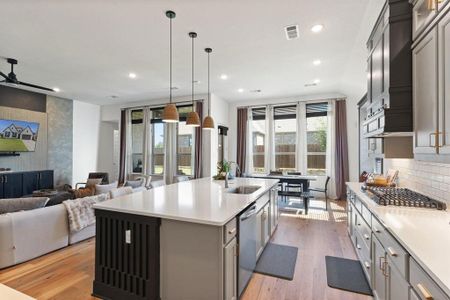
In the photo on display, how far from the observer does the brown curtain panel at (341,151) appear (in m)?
6.41

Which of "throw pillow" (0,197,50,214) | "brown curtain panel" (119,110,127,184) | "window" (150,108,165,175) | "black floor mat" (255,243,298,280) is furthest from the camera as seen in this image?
"brown curtain panel" (119,110,127,184)

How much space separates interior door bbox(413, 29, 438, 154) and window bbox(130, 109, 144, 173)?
7746mm

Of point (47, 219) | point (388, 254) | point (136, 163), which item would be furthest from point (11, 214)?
point (136, 163)

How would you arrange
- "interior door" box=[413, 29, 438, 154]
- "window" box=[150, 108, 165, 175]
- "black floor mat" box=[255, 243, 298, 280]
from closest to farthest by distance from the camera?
"interior door" box=[413, 29, 438, 154]
"black floor mat" box=[255, 243, 298, 280]
"window" box=[150, 108, 165, 175]

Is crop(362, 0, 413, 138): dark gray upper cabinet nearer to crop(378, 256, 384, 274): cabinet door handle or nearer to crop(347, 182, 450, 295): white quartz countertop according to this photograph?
crop(347, 182, 450, 295): white quartz countertop

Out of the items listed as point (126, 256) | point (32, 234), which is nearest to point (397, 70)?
point (126, 256)

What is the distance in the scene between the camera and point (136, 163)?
27.0 feet

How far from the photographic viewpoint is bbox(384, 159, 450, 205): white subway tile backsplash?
2.06 meters

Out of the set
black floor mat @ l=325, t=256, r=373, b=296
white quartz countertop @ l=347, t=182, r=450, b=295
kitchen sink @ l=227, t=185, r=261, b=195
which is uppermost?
white quartz countertop @ l=347, t=182, r=450, b=295

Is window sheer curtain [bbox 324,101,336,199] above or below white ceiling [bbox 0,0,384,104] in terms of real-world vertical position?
below

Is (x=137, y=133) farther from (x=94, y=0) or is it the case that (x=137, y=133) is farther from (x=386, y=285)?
(x=386, y=285)

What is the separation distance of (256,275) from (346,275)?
106 centimetres

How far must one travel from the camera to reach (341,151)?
6426 millimetres

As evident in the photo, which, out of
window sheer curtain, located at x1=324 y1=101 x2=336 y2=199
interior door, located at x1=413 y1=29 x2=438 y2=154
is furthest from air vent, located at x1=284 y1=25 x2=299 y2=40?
window sheer curtain, located at x1=324 y1=101 x2=336 y2=199
